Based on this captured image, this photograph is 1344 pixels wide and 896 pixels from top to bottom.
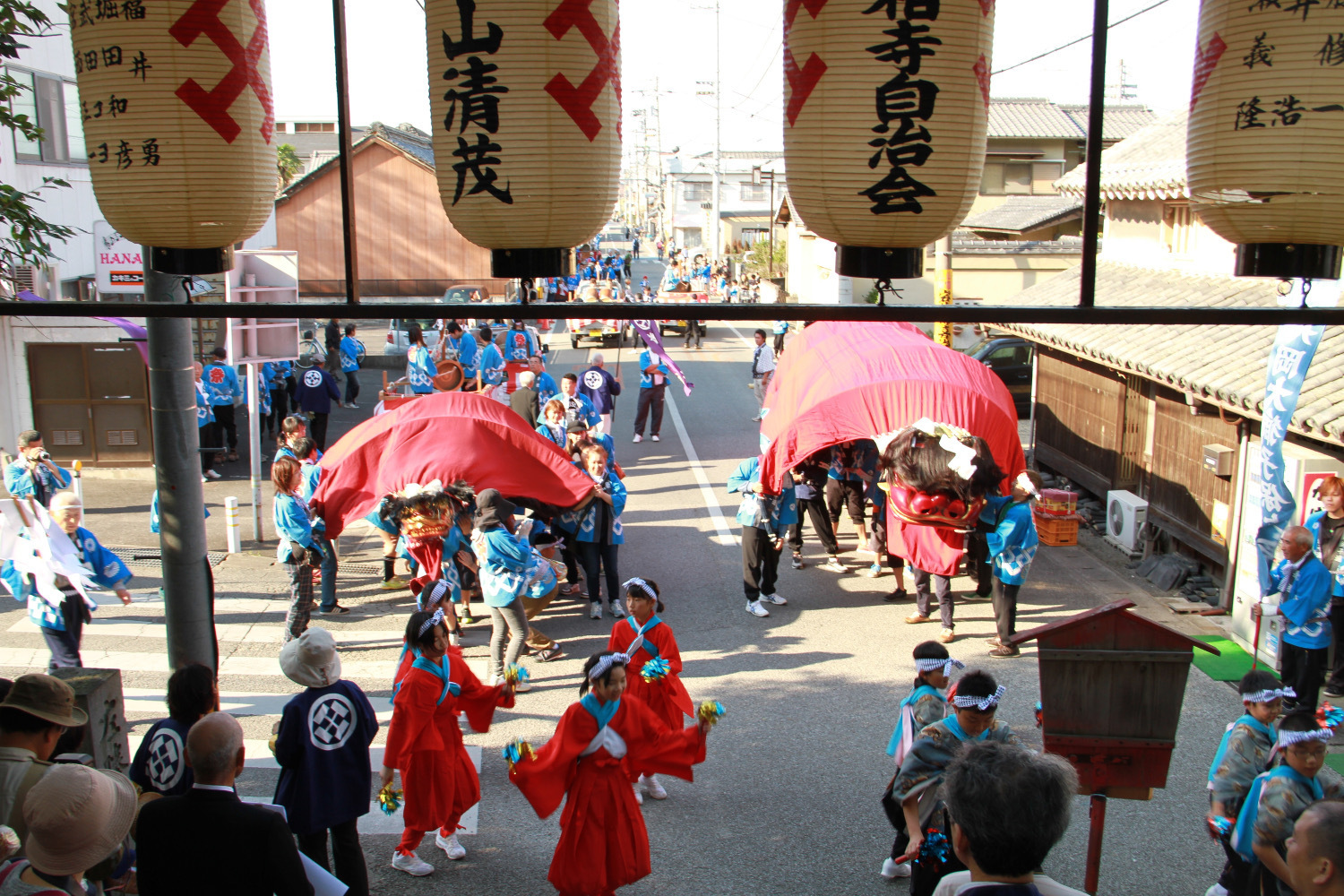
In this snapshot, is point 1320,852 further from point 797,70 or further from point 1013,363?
point 1013,363

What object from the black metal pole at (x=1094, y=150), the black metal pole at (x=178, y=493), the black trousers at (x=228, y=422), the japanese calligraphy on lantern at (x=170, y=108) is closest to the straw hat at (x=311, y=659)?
the japanese calligraphy on lantern at (x=170, y=108)

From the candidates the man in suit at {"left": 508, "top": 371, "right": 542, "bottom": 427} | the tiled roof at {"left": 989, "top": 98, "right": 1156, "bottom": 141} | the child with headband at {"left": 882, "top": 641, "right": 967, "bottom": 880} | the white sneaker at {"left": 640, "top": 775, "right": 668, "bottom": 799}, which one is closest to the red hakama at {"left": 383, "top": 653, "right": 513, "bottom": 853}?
the white sneaker at {"left": 640, "top": 775, "right": 668, "bottom": 799}

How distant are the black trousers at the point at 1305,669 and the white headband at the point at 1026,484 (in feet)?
7.49

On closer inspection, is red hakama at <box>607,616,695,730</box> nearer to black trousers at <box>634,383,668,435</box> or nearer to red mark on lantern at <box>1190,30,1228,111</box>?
red mark on lantern at <box>1190,30,1228,111</box>

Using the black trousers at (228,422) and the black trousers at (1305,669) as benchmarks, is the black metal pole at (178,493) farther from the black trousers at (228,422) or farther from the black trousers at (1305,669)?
the black trousers at (228,422)

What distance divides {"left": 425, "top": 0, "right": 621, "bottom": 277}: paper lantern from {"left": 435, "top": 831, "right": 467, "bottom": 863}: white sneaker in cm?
395

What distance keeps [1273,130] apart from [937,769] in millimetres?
3124

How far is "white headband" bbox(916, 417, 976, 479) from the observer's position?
28.5 ft

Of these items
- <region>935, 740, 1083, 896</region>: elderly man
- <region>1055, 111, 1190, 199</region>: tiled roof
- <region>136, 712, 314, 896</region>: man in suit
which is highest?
<region>1055, 111, 1190, 199</region>: tiled roof

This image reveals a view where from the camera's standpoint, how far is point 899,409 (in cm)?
953

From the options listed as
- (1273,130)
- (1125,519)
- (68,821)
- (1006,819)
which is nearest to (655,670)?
(68,821)

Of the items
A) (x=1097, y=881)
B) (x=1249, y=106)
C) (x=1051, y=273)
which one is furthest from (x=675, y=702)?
(x=1051, y=273)

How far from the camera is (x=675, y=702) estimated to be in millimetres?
6469

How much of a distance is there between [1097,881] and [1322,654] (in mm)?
3013
